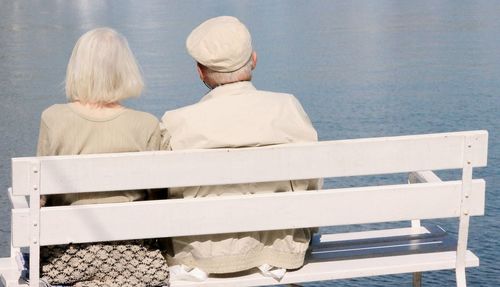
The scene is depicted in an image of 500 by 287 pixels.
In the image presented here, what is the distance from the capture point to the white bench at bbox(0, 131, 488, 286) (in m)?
3.86

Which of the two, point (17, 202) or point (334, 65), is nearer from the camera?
point (17, 202)

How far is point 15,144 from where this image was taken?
9141mm

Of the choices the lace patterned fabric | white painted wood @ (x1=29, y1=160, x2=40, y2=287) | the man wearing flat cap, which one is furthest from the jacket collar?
white painted wood @ (x1=29, y1=160, x2=40, y2=287)

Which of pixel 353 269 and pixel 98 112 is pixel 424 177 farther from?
pixel 98 112

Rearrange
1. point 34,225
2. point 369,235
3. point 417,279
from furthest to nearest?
1. point 417,279
2. point 369,235
3. point 34,225

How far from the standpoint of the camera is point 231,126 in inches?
161

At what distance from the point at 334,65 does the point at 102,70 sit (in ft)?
29.8

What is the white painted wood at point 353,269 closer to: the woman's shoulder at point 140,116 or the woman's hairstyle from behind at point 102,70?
the woman's shoulder at point 140,116

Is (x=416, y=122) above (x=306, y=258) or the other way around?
the other way around

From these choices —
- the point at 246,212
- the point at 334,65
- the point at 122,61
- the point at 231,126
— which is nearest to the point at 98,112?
the point at 122,61

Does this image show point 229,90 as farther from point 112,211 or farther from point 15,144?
point 15,144

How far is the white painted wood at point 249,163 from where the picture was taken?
3.84 meters

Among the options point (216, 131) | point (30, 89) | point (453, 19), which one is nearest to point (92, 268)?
→ point (216, 131)

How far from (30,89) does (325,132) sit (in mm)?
3535
